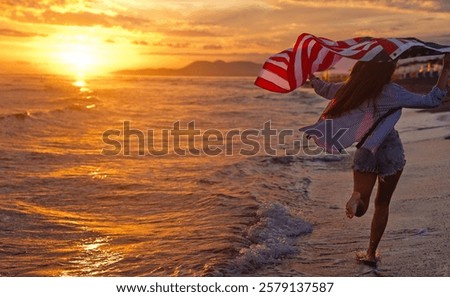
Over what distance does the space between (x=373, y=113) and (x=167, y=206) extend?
11.8ft

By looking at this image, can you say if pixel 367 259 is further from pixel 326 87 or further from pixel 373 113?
pixel 326 87

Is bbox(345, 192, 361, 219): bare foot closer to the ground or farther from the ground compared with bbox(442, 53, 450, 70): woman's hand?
closer to the ground

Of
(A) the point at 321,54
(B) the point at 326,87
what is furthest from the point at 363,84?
(A) the point at 321,54

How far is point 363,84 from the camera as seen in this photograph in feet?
15.6

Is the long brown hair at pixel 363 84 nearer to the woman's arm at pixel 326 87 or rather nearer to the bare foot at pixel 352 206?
the woman's arm at pixel 326 87

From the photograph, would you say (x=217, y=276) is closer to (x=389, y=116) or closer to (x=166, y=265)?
(x=166, y=265)

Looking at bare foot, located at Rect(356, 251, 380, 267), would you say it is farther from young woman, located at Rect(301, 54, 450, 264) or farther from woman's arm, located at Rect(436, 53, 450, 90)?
woman's arm, located at Rect(436, 53, 450, 90)

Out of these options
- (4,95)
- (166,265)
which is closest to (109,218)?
(166,265)

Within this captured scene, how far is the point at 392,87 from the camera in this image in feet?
15.6

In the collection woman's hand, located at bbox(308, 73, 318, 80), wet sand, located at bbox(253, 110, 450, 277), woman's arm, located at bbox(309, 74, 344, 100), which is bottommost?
wet sand, located at bbox(253, 110, 450, 277)

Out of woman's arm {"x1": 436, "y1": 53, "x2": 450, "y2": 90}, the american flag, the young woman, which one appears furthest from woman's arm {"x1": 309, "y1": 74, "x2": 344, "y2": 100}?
woman's arm {"x1": 436, "y1": 53, "x2": 450, "y2": 90}

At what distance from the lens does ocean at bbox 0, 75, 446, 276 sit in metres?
5.48

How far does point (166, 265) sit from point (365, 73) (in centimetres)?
232

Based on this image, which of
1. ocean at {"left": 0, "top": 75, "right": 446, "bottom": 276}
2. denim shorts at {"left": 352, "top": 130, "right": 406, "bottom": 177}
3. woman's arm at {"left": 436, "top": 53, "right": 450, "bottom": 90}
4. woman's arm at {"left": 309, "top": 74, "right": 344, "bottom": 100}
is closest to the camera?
woman's arm at {"left": 436, "top": 53, "right": 450, "bottom": 90}
